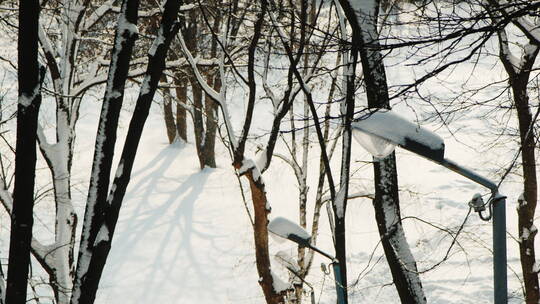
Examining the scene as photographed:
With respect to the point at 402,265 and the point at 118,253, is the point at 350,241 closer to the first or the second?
the point at 118,253

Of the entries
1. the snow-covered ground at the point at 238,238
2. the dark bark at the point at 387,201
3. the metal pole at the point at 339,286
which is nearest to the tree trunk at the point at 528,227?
the snow-covered ground at the point at 238,238

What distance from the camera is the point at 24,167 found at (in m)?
3.01

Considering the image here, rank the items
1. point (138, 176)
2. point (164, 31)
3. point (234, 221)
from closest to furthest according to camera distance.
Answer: point (164, 31)
point (234, 221)
point (138, 176)

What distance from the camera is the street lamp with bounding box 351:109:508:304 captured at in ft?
10.8

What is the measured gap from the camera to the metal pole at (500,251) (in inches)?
142

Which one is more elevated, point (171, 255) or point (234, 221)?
point (234, 221)

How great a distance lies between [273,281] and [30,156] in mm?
6490

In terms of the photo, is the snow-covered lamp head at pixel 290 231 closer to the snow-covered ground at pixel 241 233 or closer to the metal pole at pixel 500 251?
the metal pole at pixel 500 251

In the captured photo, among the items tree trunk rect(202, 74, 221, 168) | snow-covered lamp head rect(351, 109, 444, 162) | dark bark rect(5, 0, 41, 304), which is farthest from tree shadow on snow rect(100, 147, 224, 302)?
snow-covered lamp head rect(351, 109, 444, 162)

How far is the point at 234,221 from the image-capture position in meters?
15.2

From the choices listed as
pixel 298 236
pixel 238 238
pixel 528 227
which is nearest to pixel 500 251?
pixel 298 236

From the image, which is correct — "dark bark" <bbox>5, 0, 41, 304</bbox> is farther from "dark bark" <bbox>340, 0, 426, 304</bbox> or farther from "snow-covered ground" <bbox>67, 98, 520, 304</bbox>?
"snow-covered ground" <bbox>67, 98, 520, 304</bbox>

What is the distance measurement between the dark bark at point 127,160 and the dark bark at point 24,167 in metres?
0.38

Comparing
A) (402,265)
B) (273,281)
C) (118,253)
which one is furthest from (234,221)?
(402,265)
